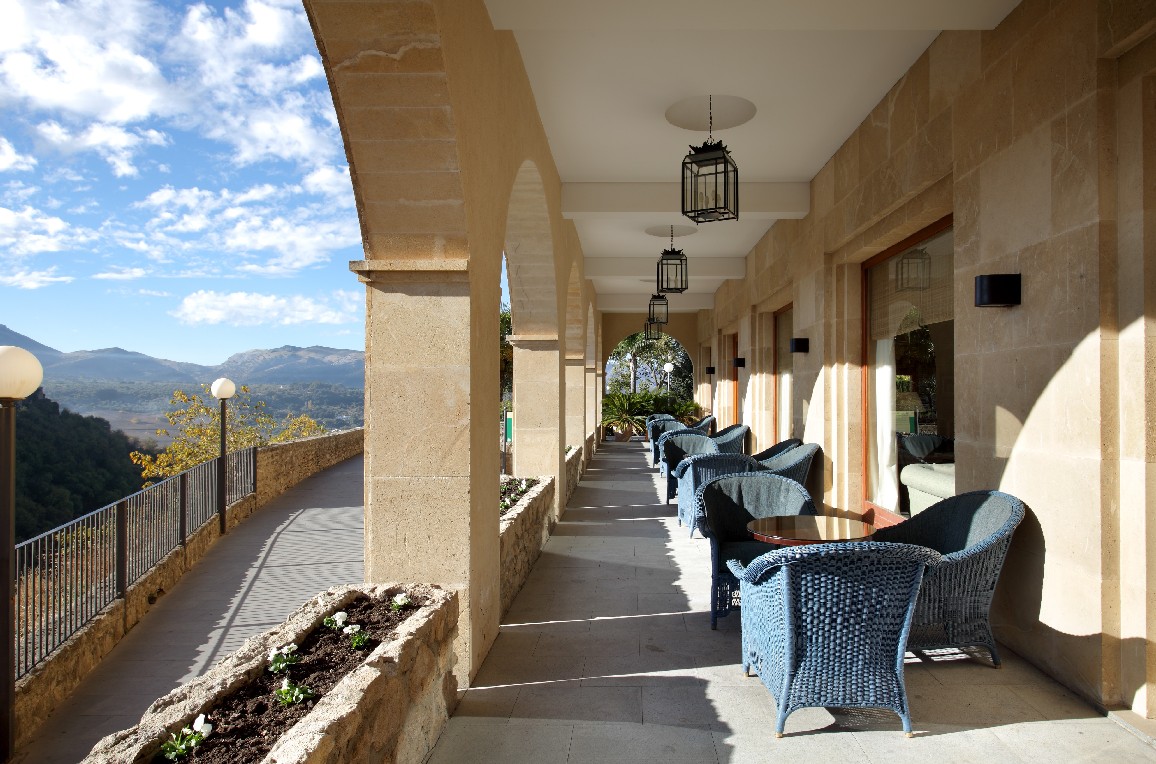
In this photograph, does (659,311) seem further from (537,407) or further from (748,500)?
(748,500)

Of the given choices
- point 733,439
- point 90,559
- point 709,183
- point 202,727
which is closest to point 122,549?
point 90,559

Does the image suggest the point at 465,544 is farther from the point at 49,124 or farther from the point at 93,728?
the point at 49,124

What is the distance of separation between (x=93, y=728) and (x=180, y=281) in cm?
10380

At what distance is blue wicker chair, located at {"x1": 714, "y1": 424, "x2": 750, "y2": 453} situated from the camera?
368 inches

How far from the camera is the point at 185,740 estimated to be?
1.77 metres

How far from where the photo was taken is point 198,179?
6619 centimetres

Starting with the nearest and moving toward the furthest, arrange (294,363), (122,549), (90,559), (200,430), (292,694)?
(292,694), (90,559), (122,549), (200,430), (294,363)

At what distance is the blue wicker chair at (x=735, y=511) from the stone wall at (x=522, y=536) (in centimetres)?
110

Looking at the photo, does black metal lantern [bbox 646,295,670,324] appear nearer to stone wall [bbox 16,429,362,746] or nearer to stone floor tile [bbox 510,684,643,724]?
stone wall [bbox 16,429,362,746]

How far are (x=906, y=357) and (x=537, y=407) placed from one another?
3.41 m

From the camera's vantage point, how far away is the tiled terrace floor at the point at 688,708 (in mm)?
2580

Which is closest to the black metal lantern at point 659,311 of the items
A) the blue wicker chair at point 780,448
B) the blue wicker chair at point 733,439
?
the blue wicker chair at point 733,439

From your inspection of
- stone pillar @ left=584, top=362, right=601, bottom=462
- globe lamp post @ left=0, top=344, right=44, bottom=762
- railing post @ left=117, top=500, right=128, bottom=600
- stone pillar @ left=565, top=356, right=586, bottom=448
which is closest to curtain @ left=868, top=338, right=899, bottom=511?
globe lamp post @ left=0, top=344, right=44, bottom=762

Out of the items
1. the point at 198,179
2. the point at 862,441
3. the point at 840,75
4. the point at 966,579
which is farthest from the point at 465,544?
the point at 198,179
